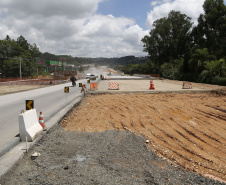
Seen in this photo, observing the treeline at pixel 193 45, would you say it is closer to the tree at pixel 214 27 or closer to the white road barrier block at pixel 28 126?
the tree at pixel 214 27

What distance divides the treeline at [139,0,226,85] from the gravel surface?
31.0 m

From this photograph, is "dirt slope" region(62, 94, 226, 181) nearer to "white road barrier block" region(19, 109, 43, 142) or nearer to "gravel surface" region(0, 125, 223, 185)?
"gravel surface" region(0, 125, 223, 185)

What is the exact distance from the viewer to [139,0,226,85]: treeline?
37.6 metres

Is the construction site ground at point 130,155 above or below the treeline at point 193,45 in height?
below

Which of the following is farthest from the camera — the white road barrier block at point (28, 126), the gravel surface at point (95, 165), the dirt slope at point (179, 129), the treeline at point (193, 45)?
the treeline at point (193, 45)

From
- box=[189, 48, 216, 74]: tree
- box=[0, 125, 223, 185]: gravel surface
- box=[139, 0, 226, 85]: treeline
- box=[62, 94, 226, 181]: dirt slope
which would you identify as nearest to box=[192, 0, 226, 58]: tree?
box=[139, 0, 226, 85]: treeline

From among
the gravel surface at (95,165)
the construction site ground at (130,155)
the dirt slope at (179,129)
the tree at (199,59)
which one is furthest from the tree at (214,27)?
the gravel surface at (95,165)

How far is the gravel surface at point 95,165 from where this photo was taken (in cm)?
413

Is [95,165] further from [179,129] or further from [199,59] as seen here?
[199,59]

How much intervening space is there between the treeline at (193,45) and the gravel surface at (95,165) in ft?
102

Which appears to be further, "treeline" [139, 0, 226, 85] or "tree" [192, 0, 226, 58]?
"tree" [192, 0, 226, 58]

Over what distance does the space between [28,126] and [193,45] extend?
6050cm

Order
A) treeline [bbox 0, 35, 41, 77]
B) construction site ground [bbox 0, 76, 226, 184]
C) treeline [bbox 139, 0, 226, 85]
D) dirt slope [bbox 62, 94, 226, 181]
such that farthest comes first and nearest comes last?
treeline [bbox 0, 35, 41, 77]
treeline [bbox 139, 0, 226, 85]
dirt slope [bbox 62, 94, 226, 181]
construction site ground [bbox 0, 76, 226, 184]

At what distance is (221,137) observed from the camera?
24.8 ft
